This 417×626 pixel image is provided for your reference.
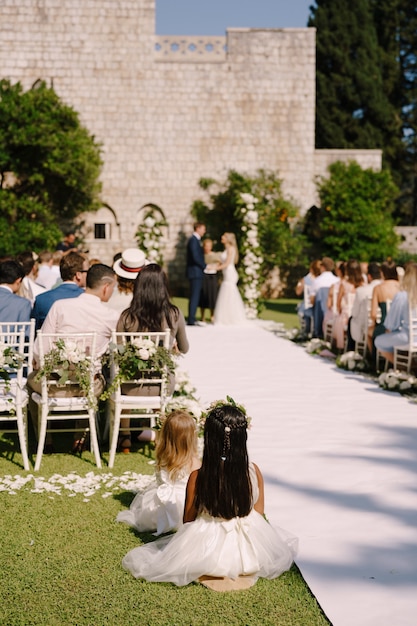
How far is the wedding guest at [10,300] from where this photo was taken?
20.1 ft

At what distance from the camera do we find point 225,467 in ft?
11.4

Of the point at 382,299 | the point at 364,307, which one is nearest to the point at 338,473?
the point at 382,299

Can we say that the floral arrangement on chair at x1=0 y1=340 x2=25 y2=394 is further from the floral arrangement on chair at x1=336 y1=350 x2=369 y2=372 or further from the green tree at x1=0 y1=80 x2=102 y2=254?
the green tree at x1=0 y1=80 x2=102 y2=254

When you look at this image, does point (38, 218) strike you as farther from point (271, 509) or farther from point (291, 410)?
point (271, 509)

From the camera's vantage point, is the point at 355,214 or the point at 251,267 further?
the point at 355,214

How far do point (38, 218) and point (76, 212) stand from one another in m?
1.09

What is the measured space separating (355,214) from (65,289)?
1580 centimetres

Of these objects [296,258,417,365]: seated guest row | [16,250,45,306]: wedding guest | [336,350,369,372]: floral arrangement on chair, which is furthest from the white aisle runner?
[16,250,45,306]: wedding guest

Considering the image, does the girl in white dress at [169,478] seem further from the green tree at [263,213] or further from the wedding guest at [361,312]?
the green tree at [263,213]

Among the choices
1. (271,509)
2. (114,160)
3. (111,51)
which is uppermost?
(111,51)

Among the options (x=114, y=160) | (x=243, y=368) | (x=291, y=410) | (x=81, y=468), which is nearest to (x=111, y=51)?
(x=114, y=160)

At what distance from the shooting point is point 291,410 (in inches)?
292

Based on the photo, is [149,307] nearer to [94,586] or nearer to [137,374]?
[137,374]

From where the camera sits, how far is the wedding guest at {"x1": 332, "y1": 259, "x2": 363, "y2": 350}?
10.6m
